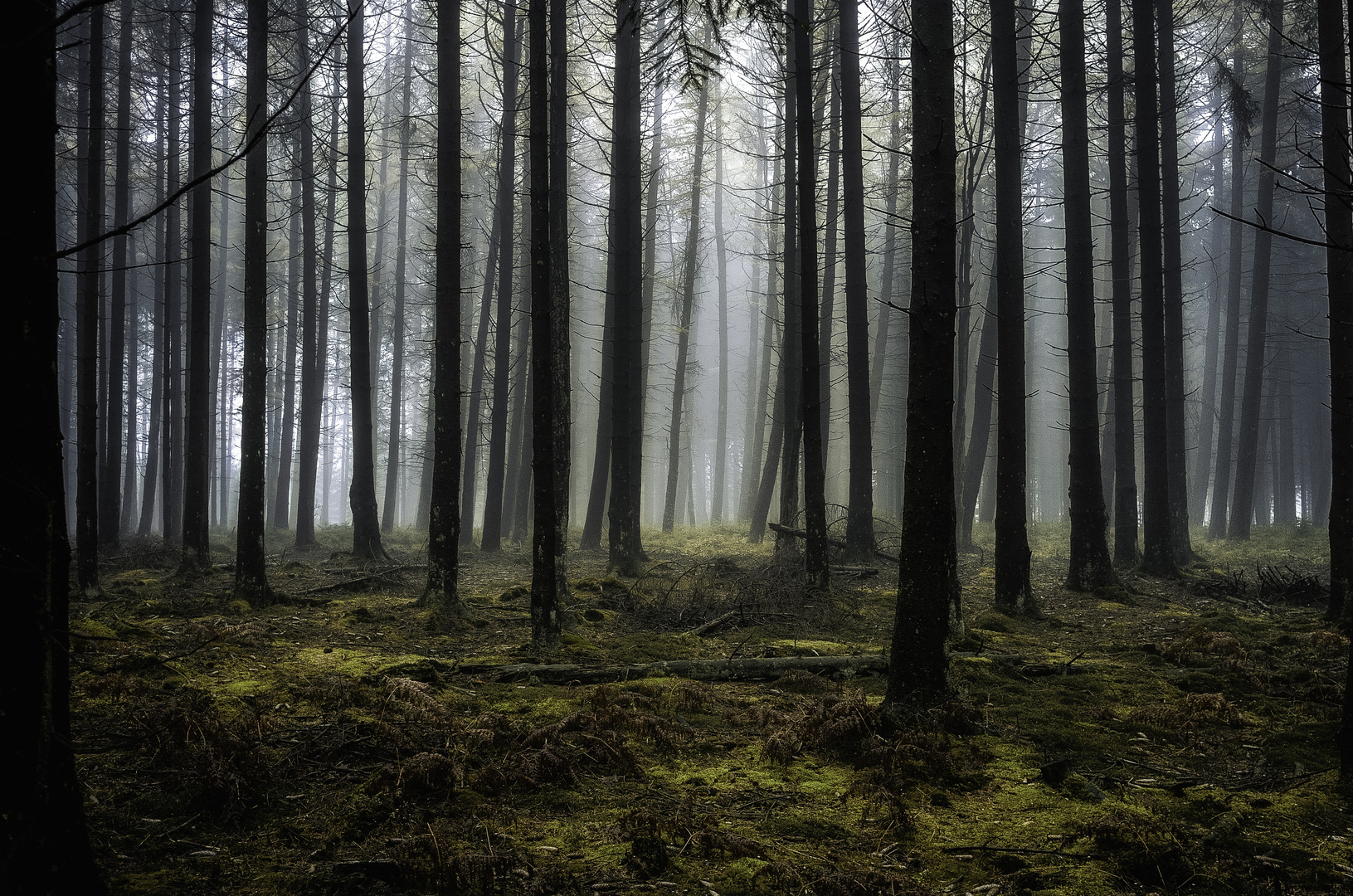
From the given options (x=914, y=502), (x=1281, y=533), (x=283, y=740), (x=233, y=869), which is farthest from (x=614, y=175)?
(x=1281, y=533)

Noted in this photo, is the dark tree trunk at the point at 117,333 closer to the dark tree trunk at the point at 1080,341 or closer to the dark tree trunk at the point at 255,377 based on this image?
the dark tree trunk at the point at 255,377

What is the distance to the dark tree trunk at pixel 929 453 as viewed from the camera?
477cm

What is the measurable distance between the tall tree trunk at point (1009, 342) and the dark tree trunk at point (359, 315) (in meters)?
10.9

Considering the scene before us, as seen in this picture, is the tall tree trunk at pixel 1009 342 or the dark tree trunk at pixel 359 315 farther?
the dark tree trunk at pixel 359 315

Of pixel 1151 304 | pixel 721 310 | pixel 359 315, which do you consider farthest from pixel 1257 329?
pixel 359 315

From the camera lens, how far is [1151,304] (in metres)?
12.3

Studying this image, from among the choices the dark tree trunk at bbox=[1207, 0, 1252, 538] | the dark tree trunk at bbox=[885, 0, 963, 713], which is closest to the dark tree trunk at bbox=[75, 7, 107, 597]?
the dark tree trunk at bbox=[885, 0, 963, 713]

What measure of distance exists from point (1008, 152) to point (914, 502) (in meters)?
6.99

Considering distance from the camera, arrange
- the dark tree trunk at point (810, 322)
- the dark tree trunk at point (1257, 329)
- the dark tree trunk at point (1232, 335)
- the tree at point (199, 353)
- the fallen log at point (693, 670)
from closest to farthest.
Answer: the fallen log at point (693, 670) < the dark tree trunk at point (810, 322) < the tree at point (199, 353) < the dark tree trunk at point (1257, 329) < the dark tree trunk at point (1232, 335)

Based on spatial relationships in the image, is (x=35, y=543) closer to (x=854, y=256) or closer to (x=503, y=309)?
(x=854, y=256)

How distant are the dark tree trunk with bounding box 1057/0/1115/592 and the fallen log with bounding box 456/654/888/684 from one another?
563cm

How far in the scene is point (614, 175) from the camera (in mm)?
14297

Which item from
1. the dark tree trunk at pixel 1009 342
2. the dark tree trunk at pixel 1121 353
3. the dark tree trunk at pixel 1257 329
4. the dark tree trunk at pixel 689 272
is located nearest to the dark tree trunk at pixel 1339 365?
the dark tree trunk at pixel 1009 342

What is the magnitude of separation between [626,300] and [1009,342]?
6.58 meters
